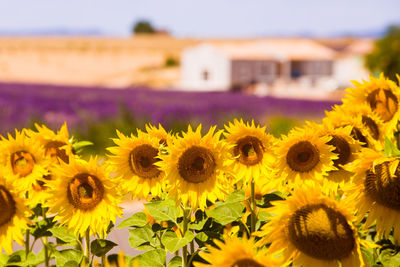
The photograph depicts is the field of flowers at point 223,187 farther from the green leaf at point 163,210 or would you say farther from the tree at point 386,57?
the tree at point 386,57

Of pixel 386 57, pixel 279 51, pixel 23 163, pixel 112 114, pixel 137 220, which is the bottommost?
pixel 279 51

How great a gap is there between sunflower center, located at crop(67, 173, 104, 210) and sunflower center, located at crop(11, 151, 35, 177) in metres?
0.29

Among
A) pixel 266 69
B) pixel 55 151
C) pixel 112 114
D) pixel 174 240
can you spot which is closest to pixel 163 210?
pixel 174 240

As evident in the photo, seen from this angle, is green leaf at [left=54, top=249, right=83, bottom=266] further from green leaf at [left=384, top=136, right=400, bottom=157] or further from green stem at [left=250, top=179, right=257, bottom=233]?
green leaf at [left=384, top=136, right=400, bottom=157]

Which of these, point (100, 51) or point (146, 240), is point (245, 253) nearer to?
point (146, 240)

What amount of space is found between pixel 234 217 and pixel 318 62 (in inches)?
2366

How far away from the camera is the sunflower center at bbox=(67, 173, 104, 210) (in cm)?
226

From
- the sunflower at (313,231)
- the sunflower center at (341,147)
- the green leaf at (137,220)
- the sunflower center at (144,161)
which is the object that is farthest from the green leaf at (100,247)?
the sunflower center at (341,147)

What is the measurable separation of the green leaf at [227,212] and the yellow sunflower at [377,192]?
522mm

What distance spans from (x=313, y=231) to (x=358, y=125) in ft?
3.16

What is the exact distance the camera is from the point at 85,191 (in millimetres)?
2283

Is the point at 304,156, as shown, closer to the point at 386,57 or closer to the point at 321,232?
the point at 321,232

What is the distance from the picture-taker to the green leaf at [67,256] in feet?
8.10

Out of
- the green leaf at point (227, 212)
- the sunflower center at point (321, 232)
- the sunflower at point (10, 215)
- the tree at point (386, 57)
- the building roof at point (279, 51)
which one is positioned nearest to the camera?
the sunflower center at point (321, 232)
